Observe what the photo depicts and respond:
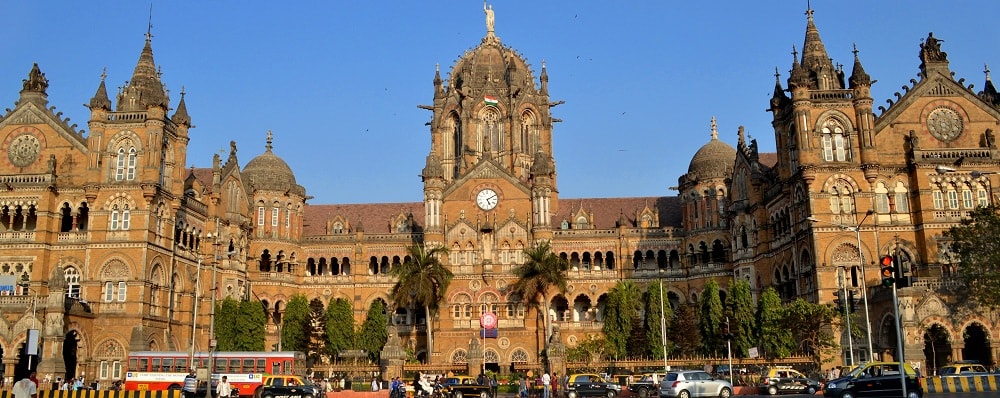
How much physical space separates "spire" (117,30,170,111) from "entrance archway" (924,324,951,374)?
174ft

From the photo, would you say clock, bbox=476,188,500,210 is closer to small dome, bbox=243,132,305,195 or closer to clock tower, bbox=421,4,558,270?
clock tower, bbox=421,4,558,270

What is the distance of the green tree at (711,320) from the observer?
6500 centimetres

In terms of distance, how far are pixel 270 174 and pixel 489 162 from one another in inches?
773

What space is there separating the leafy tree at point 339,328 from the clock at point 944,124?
146 feet

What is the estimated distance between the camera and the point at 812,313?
178 feet

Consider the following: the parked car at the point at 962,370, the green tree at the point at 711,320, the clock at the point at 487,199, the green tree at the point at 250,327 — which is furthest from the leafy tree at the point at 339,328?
the parked car at the point at 962,370

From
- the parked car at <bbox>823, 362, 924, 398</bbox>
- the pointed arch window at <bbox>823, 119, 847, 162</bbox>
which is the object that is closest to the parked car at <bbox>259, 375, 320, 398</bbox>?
the parked car at <bbox>823, 362, 924, 398</bbox>

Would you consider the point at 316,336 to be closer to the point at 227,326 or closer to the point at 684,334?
the point at 227,326

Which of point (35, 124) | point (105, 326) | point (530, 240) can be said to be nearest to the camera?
point (105, 326)

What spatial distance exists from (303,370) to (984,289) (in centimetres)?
4047

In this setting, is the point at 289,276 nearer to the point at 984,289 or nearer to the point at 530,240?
the point at 530,240

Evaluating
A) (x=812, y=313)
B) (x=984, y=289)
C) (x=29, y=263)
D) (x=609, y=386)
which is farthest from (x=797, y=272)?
(x=29, y=263)

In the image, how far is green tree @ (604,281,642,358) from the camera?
69.4m

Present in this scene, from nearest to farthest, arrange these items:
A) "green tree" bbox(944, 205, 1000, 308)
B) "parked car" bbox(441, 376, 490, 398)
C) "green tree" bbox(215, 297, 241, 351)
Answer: "parked car" bbox(441, 376, 490, 398), "green tree" bbox(944, 205, 1000, 308), "green tree" bbox(215, 297, 241, 351)
